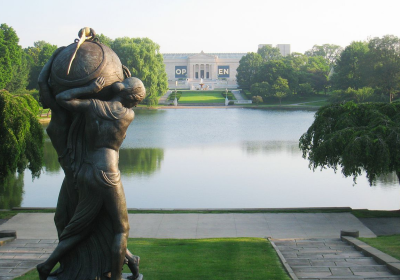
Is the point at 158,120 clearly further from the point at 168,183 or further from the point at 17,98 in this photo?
the point at 17,98

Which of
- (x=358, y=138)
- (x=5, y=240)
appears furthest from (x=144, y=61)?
(x=5, y=240)

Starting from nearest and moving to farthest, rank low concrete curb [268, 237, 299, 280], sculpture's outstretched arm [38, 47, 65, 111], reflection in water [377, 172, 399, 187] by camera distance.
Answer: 1. sculpture's outstretched arm [38, 47, 65, 111]
2. low concrete curb [268, 237, 299, 280]
3. reflection in water [377, 172, 399, 187]

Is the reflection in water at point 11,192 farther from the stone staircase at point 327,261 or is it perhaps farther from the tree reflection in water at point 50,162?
the stone staircase at point 327,261

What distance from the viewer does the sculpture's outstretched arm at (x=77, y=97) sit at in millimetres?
5961

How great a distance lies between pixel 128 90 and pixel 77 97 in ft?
2.01

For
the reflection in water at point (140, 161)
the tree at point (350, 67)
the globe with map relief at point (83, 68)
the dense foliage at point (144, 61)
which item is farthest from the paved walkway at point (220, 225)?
the tree at point (350, 67)

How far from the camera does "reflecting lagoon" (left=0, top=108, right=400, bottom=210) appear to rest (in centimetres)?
1836

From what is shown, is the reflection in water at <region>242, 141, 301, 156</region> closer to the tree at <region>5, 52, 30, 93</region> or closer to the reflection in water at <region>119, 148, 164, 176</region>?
the reflection in water at <region>119, 148, 164, 176</region>

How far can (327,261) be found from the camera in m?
9.00

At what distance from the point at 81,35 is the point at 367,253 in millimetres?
6454

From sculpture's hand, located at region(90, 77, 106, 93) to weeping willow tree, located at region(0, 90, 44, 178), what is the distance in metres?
10.6

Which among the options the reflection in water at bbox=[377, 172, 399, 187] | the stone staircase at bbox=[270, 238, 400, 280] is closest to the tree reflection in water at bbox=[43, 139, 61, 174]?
the reflection in water at bbox=[377, 172, 399, 187]

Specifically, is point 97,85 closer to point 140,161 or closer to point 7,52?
point 140,161

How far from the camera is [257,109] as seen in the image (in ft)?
218
